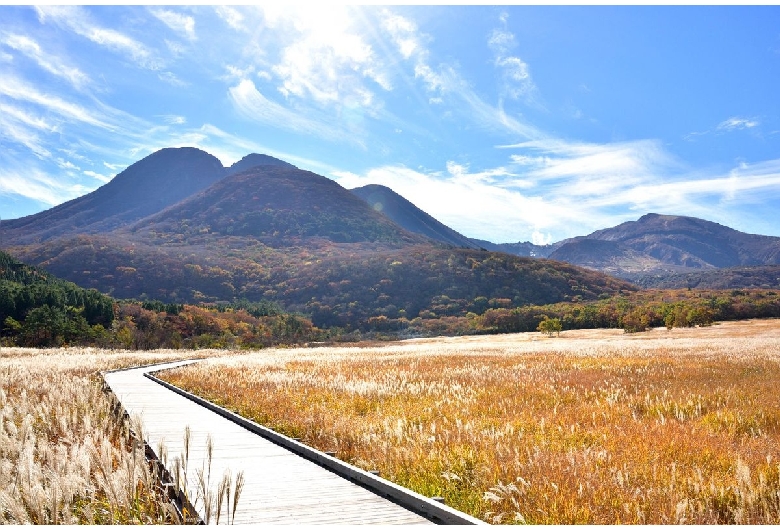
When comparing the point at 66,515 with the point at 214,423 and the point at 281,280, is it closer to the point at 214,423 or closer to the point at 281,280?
the point at 214,423

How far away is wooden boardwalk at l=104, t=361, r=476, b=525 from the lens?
18.6ft

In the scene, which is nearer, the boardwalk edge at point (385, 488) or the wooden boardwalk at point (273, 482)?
the boardwalk edge at point (385, 488)

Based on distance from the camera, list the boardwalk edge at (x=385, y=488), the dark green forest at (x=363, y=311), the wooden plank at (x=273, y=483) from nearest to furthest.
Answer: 1. the boardwalk edge at (x=385, y=488)
2. the wooden plank at (x=273, y=483)
3. the dark green forest at (x=363, y=311)

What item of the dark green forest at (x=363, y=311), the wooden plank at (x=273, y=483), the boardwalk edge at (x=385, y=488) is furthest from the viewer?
A: the dark green forest at (x=363, y=311)

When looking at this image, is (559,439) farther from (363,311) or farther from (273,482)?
(363,311)

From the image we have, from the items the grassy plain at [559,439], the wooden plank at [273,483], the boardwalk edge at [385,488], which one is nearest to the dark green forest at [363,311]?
the grassy plain at [559,439]

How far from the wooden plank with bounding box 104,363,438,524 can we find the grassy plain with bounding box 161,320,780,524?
32.4 inches

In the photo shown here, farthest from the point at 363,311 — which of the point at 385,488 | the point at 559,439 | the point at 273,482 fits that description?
the point at 385,488

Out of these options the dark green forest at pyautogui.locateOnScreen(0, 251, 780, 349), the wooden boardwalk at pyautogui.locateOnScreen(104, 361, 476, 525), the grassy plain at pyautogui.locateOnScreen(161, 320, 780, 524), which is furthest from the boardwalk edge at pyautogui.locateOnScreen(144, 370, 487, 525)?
the dark green forest at pyautogui.locateOnScreen(0, 251, 780, 349)

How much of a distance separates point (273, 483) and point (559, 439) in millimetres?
4645

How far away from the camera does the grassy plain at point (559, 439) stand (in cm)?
573

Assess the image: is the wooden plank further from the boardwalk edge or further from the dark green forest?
the dark green forest

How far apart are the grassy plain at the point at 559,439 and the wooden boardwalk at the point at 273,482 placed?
0.80 meters

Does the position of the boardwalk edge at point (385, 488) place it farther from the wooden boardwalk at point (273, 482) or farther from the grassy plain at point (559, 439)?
the grassy plain at point (559, 439)
